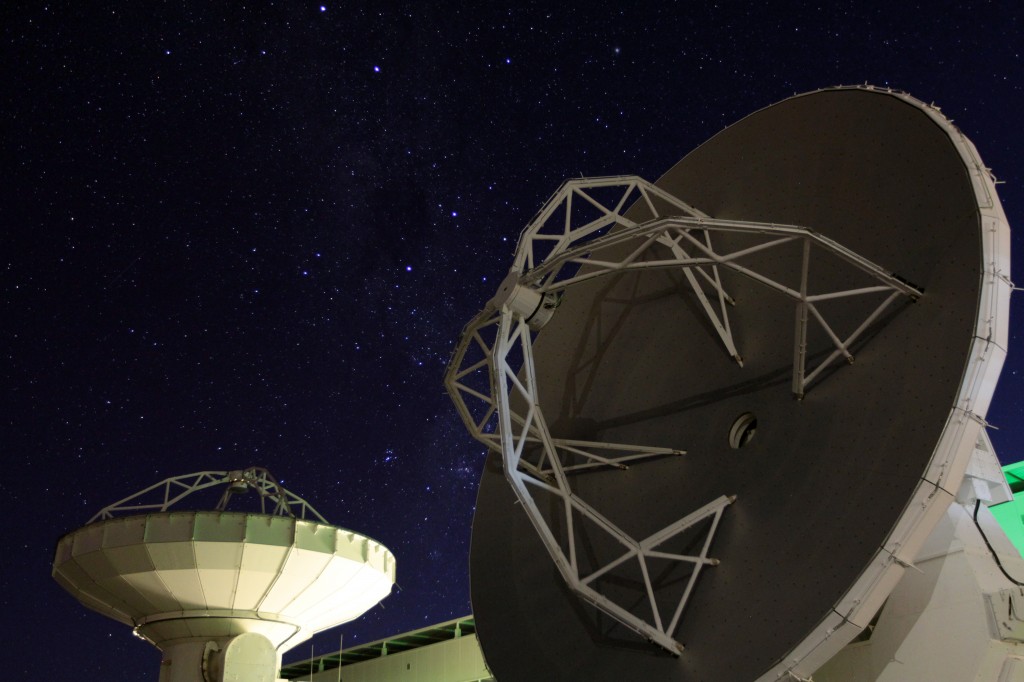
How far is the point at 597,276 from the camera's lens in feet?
36.7

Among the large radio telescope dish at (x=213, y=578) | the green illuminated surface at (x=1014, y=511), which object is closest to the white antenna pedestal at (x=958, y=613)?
the green illuminated surface at (x=1014, y=511)

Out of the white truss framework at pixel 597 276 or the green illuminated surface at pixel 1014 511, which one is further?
the green illuminated surface at pixel 1014 511

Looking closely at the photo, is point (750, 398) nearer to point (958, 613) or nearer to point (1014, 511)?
point (958, 613)

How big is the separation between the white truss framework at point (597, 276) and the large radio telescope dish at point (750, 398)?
4 centimetres

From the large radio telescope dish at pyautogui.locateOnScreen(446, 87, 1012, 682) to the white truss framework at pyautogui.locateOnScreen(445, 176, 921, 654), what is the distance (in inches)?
1.4

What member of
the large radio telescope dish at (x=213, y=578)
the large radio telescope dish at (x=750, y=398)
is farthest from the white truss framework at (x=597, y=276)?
the large radio telescope dish at (x=213, y=578)

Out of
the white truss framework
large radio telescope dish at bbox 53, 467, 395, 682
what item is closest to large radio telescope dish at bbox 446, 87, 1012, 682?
the white truss framework

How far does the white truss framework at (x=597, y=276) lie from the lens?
9602 millimetres

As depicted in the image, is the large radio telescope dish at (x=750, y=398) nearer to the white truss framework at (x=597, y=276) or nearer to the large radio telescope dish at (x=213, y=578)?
the white truss framework at (x=597, y=276)

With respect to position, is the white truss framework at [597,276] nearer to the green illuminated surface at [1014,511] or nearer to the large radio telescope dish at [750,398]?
the large radio telescope dish at [750,398]

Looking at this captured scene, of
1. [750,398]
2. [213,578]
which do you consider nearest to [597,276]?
[750,398]

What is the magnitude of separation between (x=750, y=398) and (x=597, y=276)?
7.06 ft

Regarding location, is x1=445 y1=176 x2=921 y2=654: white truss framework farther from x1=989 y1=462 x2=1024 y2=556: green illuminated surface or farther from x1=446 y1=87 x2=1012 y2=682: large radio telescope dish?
x1=989 y1=462 x2=1024 y2=556: green illuminated surface

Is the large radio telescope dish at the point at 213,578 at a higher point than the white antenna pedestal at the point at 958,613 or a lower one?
higher
